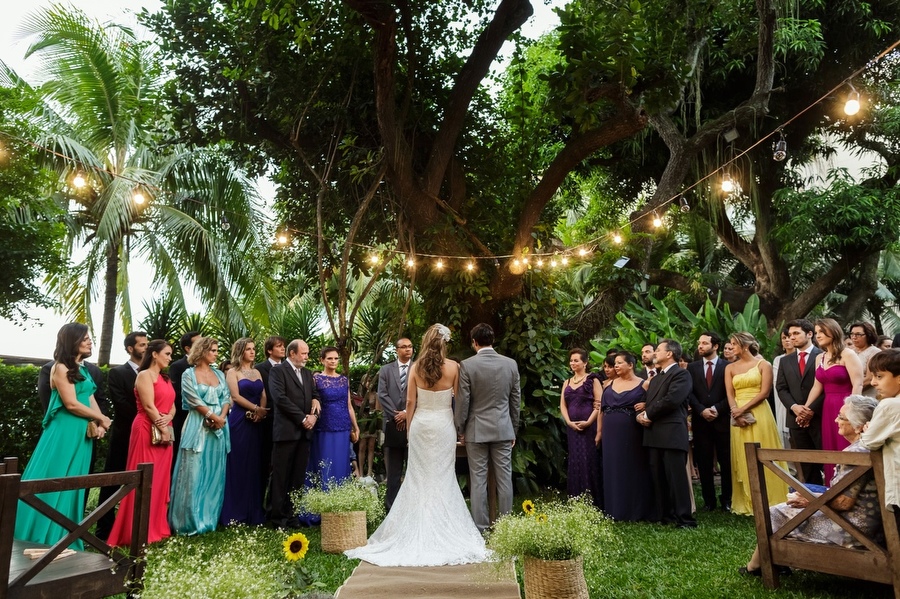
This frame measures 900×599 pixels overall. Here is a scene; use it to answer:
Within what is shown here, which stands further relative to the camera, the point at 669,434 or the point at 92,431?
the point at 669,434

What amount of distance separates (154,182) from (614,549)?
12.5m

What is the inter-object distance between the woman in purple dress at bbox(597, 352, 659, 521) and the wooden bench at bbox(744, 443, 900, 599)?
7.79 feet

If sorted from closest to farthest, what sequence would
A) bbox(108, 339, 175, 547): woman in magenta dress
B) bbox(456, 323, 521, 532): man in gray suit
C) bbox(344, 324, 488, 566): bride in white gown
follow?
bbox(344, 324, 488, 566): bride in white gown → bbox(108, 339, 175, 547): woman in magenta dress → bbox(456, 323, 521, 532): man in gray suit

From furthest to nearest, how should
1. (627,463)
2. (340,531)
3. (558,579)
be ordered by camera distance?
(627,463) → (340,531) → (558,579)

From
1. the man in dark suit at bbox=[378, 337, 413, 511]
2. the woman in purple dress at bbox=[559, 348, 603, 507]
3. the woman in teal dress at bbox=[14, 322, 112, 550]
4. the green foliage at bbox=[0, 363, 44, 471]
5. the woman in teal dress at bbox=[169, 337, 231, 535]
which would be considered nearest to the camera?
the woman in teal dress at bbox=[14, 322, 112, 550]

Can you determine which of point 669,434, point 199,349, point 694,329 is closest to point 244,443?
point 199,349

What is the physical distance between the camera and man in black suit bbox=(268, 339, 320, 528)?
257 inches

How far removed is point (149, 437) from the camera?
5844 millimetres

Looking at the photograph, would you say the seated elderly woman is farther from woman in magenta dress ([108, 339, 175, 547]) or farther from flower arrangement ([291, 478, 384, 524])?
woman in magenta dress ([108, 339, 175, 547])

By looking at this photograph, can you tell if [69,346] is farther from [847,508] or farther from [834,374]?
[834,374]

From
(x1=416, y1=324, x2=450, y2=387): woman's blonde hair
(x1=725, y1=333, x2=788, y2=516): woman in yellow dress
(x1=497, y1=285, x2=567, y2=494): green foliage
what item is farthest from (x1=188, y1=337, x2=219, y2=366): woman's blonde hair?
(x1=725, y1=333, x2=788, y2=516): woman in yellow dress

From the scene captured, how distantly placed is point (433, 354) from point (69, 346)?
2840 millimetres

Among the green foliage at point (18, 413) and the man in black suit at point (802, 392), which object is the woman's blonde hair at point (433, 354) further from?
the green foliage at point (18, 413)

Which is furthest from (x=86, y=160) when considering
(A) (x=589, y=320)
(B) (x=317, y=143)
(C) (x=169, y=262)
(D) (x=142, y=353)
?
(A) (x=589, y=320)
